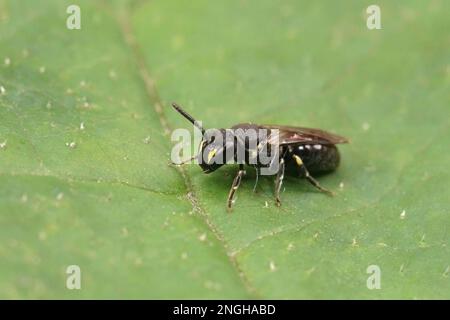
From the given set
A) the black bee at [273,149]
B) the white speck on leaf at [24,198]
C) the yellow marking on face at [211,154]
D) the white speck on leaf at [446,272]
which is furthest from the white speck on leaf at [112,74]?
the white speck on leaf at [446,272]

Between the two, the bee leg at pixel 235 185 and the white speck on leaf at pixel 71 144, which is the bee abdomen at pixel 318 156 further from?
the white speck on leaf at pixel 71 144

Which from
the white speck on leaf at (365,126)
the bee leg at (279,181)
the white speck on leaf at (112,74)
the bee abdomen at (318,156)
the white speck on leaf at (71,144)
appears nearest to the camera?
the white speck on leaf at (71,144)

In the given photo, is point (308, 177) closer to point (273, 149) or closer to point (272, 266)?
point (273, 149)

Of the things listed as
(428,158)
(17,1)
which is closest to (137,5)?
(17,1)

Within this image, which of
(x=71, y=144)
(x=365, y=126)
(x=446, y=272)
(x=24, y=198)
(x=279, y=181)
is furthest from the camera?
(x=365, y=126)

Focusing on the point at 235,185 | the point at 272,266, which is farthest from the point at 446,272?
the point at 235,185
